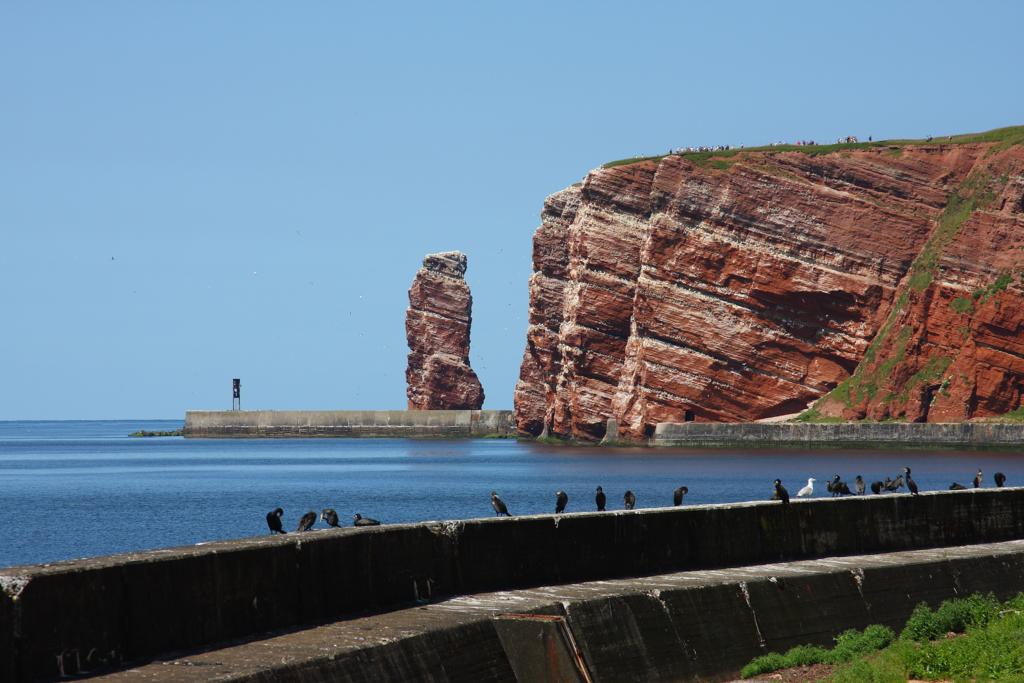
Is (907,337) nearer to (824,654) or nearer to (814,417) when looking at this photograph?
(814,417)

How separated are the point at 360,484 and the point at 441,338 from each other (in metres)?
107

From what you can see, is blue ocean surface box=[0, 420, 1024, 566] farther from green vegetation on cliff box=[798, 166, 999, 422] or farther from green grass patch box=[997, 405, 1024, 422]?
green vegetation on cliff box=[798, 166, 999, 422]

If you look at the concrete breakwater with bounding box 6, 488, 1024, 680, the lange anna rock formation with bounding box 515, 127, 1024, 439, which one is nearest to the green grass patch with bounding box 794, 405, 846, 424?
the lange anna rock formation with bounding box 515, 127, 1024, 439

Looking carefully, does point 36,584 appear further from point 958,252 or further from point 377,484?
point 958,252

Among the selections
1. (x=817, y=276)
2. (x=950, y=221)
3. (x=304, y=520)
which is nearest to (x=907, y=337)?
(x=817, y=276)

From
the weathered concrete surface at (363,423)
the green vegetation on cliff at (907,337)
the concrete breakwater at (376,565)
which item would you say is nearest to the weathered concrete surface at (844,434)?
the green vegetation on cliff at (907,337)

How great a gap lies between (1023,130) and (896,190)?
12.9 m

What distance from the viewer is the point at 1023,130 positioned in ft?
400

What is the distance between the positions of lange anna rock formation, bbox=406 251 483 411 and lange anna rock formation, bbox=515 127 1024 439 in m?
66.2

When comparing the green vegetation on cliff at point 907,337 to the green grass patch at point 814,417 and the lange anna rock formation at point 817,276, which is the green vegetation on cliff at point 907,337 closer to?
the green grass patch at point 814,417

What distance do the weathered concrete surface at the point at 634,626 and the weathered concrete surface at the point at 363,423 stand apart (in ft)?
502

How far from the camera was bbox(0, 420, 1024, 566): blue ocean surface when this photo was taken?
53875 millimetres

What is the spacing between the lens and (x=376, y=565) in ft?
46.8

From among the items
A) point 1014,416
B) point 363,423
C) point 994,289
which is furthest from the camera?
point 363,423
